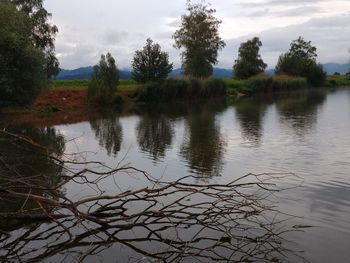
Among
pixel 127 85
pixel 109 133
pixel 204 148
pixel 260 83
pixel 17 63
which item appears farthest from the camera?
pixel 260 83

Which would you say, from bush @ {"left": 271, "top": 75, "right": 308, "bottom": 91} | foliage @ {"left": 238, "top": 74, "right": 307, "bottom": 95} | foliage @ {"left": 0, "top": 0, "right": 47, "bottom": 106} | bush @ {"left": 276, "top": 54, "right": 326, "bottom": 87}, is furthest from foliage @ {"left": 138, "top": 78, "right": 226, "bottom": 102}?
bush @ {"left": 276, "top": 54, "right": 326, "bottom": 87}

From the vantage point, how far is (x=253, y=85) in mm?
72750

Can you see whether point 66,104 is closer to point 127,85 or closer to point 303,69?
point 127,85

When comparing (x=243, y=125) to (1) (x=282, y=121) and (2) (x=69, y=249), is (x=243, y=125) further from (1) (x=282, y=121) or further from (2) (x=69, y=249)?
(2) (x=69, y=249)

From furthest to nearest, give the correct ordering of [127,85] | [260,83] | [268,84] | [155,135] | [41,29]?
[268,84], [260,83], [127,85], [41,29], [155,135]

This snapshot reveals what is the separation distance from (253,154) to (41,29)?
105 ft

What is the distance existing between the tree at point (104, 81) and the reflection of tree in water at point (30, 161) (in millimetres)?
21989

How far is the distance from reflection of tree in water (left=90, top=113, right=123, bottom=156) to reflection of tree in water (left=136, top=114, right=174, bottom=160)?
107 centimetres

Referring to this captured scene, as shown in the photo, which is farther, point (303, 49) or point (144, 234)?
point (303, 49)

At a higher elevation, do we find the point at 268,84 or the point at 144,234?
the point at 144,234

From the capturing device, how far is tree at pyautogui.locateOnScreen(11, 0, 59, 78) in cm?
4356

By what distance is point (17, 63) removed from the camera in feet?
110

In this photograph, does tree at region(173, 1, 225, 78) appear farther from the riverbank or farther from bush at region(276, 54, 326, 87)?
bush at region(276, 54, 326, 87)

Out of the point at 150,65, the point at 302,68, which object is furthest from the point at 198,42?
the point at 302,68
